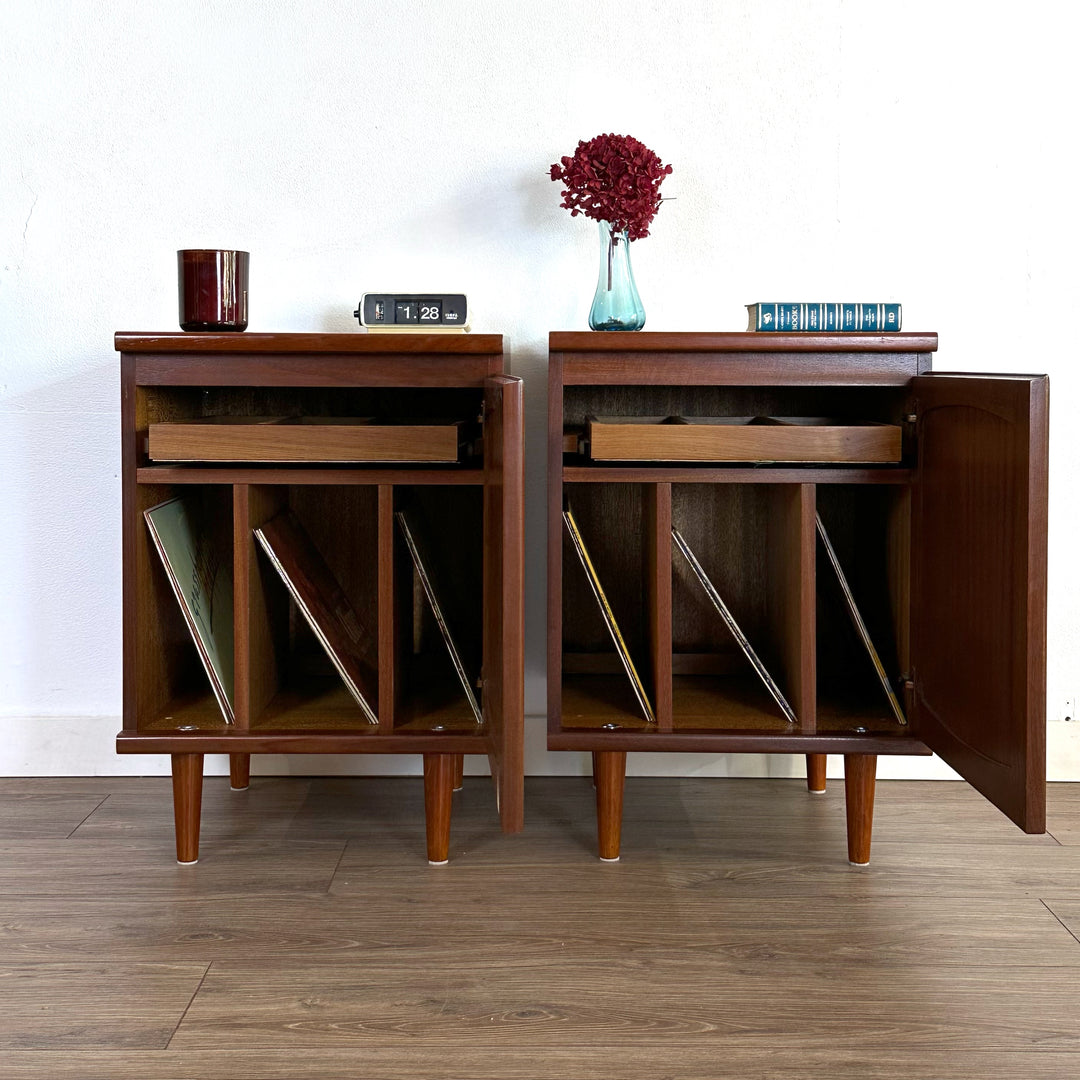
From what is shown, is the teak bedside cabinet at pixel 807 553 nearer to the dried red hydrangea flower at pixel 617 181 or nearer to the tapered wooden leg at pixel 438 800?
the tapered wooden leg at pixel 438 800

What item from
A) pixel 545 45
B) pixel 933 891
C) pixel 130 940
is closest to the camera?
pixel 130 940

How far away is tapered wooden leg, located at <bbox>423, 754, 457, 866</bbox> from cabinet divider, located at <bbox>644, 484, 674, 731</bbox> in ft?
0.94

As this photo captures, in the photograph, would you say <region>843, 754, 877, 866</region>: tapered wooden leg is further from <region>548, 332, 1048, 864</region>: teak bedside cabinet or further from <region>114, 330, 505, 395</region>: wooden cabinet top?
<region>114, 330, 505, 395</region>: wooden cabinet top

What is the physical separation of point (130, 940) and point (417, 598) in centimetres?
72

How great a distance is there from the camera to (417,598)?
1849mm

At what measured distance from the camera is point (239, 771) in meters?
1.80

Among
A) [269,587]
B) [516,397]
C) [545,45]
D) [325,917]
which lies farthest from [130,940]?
[545,45]

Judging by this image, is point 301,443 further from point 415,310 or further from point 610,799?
point 610,799

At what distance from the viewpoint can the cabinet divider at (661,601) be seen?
1.46m

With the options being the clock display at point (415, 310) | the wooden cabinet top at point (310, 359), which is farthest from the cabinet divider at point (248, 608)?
the clock display at point (415, 310)

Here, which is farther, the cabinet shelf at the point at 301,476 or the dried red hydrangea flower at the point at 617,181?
the dried red hydrangea flower at the point at 617,181

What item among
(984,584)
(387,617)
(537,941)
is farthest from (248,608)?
(984,584)

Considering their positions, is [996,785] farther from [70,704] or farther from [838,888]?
[70,704]

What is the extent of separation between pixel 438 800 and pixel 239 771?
0.46 m
